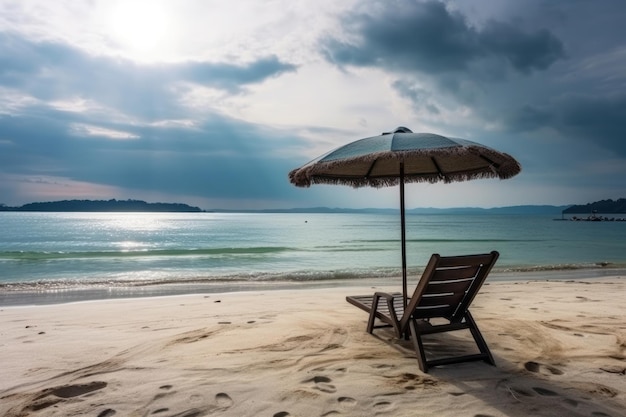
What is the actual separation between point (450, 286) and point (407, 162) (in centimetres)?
228

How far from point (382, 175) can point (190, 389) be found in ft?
13.2

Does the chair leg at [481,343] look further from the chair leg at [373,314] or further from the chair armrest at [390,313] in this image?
the chair leg at [373,314]

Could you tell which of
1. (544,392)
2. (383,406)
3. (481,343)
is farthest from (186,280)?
(544,392)

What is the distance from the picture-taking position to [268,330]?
5.46 metres

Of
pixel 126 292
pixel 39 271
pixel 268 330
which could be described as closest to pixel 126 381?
pixel 268 330

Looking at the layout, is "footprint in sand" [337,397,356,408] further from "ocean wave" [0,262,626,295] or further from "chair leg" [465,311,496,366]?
"ocean wave" [0,262,626,295]

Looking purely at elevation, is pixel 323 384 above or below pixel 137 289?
above

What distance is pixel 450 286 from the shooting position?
405 cm

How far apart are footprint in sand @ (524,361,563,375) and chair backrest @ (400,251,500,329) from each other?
29.5 inches

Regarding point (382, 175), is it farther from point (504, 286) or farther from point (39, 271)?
point (39, 271)

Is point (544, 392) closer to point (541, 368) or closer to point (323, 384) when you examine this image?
point (541, 368)

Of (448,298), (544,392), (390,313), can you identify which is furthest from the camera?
(390,313)

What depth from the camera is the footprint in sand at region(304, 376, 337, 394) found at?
3.44m

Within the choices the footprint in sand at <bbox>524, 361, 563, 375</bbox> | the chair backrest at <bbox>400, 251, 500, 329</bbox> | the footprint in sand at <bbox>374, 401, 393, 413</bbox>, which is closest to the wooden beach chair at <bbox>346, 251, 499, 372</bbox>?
the chair backrest at <bbox>400, 251, 500, 329</bbox>
